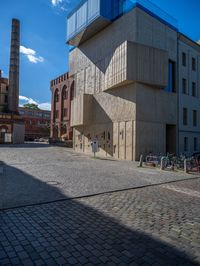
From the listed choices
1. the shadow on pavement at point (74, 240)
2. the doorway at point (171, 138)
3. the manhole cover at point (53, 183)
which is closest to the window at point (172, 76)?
the doorway at point (171, 138)

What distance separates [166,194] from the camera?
7863 mm

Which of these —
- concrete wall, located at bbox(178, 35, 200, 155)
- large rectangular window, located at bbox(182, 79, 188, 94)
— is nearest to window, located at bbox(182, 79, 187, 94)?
large rectangular window, located at bbox(182, 79, 188, 94)

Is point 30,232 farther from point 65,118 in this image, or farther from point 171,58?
point 65,118

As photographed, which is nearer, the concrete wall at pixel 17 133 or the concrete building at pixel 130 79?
the concrete building at pixel 130 79

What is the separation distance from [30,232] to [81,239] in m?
1.04

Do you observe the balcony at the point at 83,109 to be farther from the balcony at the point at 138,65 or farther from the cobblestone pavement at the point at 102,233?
the cobblestone pavement at the point at 102,233

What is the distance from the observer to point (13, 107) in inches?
1842

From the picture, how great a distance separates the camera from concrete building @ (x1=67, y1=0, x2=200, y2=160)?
19.9 m

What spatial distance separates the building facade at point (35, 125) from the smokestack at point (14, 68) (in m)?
18.5

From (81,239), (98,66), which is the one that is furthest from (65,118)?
(81,239)

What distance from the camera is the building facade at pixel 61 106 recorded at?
160ft

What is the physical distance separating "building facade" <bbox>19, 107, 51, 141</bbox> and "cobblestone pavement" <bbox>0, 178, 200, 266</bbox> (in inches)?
2428

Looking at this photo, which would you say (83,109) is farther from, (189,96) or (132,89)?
(189,96)

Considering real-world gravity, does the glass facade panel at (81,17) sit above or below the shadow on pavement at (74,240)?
above
